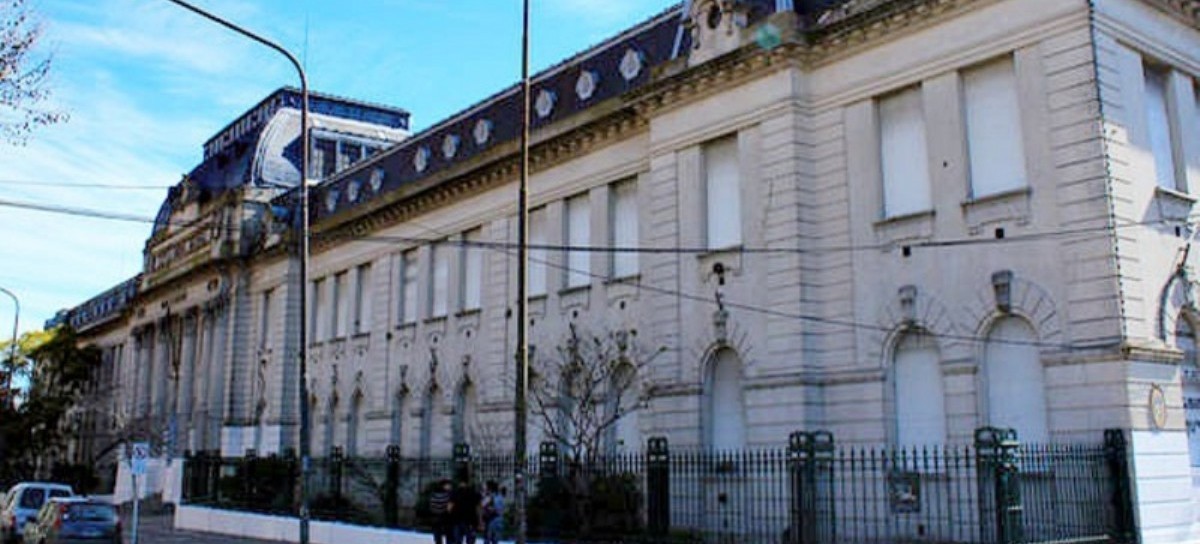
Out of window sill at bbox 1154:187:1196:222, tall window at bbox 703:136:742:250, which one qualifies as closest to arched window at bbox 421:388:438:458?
tall window at bbox 703:136:742:250

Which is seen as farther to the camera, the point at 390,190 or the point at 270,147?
the point at 270,147

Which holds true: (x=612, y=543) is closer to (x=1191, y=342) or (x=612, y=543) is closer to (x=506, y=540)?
(x=506, y=540)

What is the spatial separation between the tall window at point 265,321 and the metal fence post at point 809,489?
34.3m

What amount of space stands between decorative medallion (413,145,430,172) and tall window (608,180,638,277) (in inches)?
458

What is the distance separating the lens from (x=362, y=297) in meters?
43.2

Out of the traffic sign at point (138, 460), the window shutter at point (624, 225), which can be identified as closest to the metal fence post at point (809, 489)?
the window shutter at point (624, 225)

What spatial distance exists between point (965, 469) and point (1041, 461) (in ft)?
6.02

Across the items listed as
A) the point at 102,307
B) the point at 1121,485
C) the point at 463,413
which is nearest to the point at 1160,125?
the point at 1121,485

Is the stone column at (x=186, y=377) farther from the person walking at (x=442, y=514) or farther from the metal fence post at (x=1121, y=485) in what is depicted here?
the metal fence post at (x=1121, y=485)

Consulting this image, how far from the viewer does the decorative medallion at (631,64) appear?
30.4m

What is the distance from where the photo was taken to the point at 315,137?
53.7 meters

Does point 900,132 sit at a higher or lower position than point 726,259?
higher

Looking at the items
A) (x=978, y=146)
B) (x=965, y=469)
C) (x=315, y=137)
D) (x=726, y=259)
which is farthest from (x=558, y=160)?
(x=315, y=137)

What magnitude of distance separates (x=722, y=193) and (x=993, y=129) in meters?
6.94
